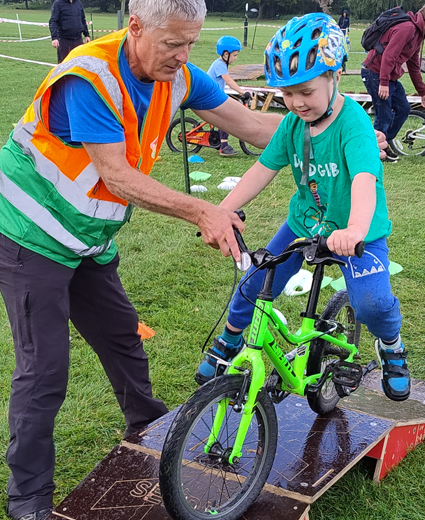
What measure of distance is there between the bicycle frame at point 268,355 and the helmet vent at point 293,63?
0.82 meters

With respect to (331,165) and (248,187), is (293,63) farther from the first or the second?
(248,187)

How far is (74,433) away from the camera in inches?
136

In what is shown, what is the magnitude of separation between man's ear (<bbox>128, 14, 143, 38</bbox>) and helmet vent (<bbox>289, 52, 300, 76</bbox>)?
62 centimetres

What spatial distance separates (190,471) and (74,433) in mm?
1131

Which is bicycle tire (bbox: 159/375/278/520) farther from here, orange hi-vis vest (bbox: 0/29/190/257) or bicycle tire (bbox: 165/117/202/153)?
bicycle tire (bbox: 165/117/202/153)

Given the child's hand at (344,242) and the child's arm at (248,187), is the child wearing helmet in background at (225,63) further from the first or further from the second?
the child's hand at (344,242)

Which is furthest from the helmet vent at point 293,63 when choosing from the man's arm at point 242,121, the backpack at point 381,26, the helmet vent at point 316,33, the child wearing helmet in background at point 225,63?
the backpack at point 381,26

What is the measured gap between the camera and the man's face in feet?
7.64

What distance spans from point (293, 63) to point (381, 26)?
6463 millimetres

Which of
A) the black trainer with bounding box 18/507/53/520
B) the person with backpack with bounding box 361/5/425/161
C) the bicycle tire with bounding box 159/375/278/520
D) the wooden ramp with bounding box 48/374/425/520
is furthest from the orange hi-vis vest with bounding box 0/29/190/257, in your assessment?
the person with backpack with bounding box 361/5/425/161

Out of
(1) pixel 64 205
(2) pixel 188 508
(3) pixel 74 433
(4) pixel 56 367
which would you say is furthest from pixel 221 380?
(3) pixel 74 433

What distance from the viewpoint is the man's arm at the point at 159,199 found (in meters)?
2.34

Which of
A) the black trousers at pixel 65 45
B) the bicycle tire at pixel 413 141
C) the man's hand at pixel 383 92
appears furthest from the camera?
the black trousers at pixel 65 45

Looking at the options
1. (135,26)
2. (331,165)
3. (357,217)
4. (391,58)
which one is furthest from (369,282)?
(391,58)
